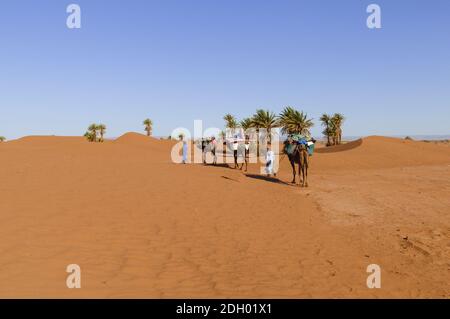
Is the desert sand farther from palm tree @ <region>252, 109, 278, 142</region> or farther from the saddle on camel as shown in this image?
palm tree @ <region>252, 109, 278, 142</region>

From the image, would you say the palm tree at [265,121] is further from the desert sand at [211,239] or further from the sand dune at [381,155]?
the desert sand at [211,239]

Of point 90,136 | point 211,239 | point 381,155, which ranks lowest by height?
point 211,239

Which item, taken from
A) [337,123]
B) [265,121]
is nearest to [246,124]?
[265,121]

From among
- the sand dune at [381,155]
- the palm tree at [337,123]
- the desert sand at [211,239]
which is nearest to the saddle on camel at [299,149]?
the desert sand at [211,239]

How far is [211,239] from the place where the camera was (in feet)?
30.2

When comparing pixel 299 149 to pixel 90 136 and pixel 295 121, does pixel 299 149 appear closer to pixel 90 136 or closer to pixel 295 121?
pixel 295 121

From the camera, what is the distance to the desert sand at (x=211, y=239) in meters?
6.28

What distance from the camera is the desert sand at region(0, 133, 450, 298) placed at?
6.28 metres

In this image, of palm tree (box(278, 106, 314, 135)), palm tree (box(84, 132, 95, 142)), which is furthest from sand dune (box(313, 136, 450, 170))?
palm tree (box(84, 132, 95, 142))

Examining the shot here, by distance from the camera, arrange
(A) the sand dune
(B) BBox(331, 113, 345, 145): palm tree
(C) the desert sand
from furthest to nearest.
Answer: (B) BBox(331, 113, 345, 145): palm tree, (A) the sand dune, (C) the desert sand

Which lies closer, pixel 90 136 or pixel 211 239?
pixel 211 239
